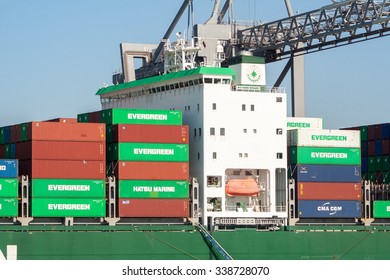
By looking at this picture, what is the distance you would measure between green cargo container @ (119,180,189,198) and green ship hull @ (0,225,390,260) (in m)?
1.40

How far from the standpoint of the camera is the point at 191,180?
46.8 meters

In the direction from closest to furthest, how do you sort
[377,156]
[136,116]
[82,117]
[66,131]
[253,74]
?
[66,131] < [136,116] < [82,117] < [253,74] < [377,156]

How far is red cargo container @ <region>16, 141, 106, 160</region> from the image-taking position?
142 feet

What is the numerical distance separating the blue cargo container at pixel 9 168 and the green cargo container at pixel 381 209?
56.7ft

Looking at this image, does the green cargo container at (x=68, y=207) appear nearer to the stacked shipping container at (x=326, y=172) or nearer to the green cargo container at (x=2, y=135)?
the green cargo container at (x=2, y=135)

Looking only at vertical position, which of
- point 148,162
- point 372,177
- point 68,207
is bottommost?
point 68,207

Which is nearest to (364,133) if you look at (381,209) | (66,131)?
(381,209)

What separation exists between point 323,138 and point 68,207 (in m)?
12.6

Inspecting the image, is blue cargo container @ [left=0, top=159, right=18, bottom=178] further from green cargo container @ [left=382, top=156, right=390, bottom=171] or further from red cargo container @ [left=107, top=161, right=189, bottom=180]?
green cargo container @ [left=382, top=156, right=390, bottom=171]

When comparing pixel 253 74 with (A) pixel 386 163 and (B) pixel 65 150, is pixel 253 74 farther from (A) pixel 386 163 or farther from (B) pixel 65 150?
(B) pixel 65 150

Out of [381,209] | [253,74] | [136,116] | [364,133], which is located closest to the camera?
[136,116]

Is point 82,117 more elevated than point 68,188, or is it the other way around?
point 82,117

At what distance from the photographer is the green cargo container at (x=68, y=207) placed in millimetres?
42844
